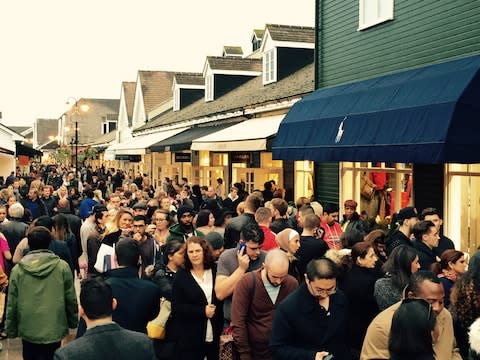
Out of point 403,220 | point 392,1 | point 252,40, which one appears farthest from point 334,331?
point 252,40

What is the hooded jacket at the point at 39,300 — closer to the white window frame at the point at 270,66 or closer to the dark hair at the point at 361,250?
the dark hair at the point at 361,250

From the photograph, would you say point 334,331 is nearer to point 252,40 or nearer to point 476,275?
point 476,275

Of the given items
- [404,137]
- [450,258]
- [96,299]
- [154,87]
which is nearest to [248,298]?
[96,299]

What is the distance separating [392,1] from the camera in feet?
40.8

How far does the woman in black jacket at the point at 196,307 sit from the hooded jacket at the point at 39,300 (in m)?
1.23

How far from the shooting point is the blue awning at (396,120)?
8375 millimetres

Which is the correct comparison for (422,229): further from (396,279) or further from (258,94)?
(258,94)

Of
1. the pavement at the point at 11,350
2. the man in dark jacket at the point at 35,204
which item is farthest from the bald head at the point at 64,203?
the pavement at the point at 11,350

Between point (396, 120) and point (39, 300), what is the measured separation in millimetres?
6488

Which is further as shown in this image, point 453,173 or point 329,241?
point 453,173

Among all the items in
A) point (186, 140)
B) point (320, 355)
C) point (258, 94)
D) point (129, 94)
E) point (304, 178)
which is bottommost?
point (320, 355)

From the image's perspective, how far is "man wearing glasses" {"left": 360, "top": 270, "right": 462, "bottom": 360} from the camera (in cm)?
404

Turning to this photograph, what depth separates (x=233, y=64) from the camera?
28750 mm

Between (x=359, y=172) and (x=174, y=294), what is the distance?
958 centimetres
